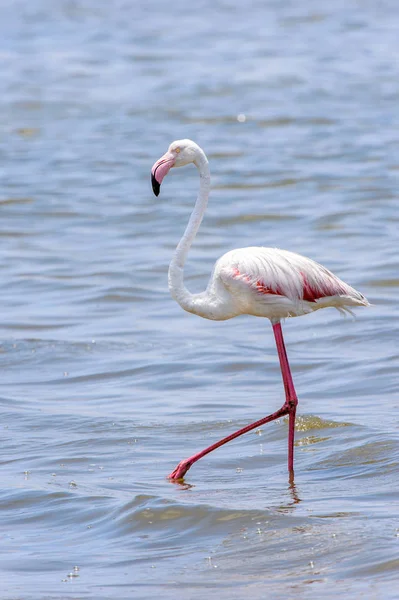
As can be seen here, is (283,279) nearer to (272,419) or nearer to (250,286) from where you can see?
(250,286)

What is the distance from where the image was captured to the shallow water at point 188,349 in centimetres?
571

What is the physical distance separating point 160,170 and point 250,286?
907mm

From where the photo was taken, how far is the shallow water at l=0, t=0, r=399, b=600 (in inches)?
225

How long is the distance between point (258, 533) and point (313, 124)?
53.6ft

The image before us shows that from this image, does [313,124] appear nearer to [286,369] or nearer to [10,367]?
[10,367]

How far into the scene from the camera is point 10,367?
384 inches

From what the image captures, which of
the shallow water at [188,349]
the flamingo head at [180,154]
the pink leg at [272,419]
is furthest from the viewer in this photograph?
the flamingo head at [180,154]

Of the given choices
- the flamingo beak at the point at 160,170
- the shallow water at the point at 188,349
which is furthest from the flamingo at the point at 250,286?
the shallow water at the point at 188,349

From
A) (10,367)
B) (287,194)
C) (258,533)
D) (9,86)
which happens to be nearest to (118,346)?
(10,367)

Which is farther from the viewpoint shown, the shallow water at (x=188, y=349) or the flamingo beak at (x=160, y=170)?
the flamingo beak at (x=160, y=170)

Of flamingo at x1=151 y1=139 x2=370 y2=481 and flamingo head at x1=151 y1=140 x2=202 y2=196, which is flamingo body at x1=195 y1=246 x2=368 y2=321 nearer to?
flamingo at x1=151 y1=139 x2=370 y2=481

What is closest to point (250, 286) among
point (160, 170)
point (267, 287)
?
point (267, 287)

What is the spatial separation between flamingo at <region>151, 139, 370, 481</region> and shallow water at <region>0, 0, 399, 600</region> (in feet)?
2.10

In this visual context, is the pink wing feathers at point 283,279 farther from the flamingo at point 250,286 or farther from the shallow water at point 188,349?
the shallow water at point 188,349
